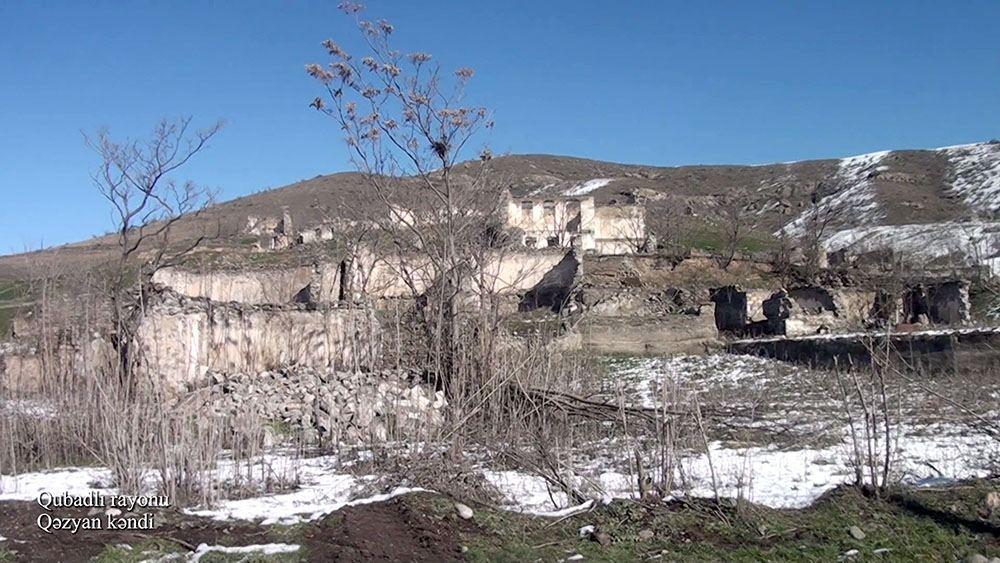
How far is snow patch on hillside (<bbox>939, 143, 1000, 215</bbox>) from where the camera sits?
57.5 m

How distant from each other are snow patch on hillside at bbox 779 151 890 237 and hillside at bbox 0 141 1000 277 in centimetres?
13

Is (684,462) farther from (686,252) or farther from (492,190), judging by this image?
(686,252)

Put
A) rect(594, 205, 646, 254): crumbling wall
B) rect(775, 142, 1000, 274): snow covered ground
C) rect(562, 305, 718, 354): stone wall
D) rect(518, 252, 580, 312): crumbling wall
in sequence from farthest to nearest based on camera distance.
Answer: rect(594, 205, 646, 254): crumbling wall → rect(775, 142, 1000, 274): snow covered ground → rect(518, 252, 580, 312): crumbling wall → rect(562, 305, 718, 354): stone wall

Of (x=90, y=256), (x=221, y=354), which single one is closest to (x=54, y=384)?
(x=221, y=354)

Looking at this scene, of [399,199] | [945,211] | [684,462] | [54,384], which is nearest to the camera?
[684,462]

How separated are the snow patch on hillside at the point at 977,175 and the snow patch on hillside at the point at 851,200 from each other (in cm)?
592

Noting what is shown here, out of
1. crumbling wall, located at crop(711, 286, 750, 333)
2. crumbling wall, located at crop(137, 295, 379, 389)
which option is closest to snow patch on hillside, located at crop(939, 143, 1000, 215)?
crumbling wall, located at crop(711, 286, 750, 333)

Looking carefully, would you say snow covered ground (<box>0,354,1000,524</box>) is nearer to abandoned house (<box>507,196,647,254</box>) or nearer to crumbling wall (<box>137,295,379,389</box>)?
crumbling wall (<box>137,295,379,389</box>)

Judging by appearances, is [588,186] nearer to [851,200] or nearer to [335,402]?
[851,200]

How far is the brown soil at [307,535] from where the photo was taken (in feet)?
18.0

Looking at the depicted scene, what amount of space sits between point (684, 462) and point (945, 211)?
56.0 metres

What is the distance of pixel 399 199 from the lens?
18.2 metres

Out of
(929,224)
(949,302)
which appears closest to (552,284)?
(949,302)

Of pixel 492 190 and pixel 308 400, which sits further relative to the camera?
pixel 492 190
